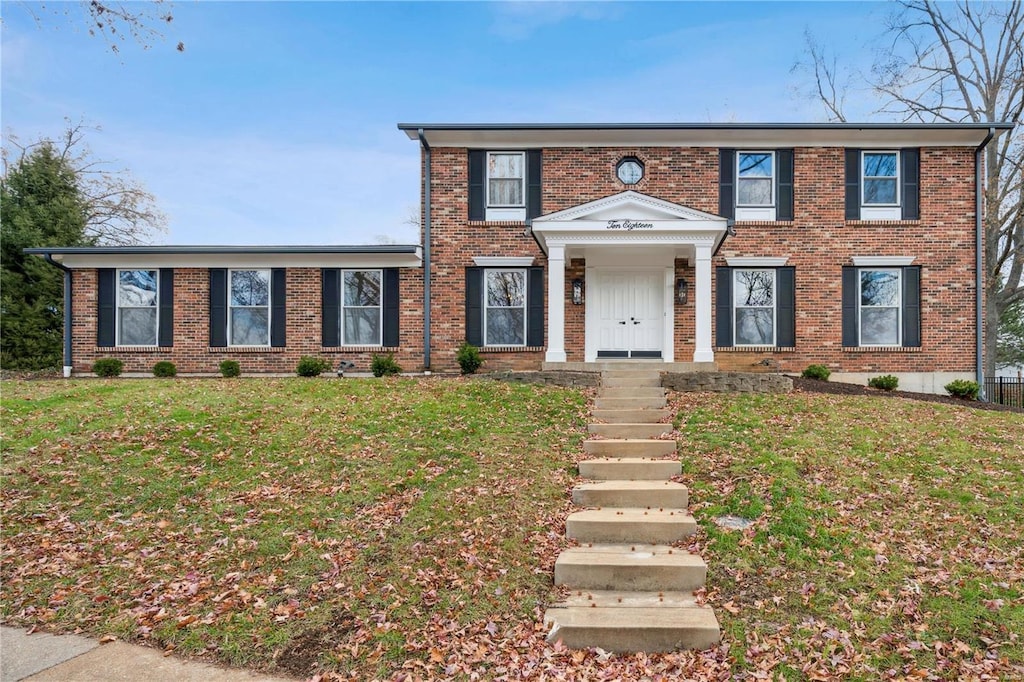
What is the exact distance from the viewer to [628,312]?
13383 millimetres

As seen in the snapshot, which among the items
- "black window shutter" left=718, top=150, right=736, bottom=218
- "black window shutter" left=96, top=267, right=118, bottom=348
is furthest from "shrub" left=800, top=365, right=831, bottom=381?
"black window shutter" left=96, top=267, right=118, bottom=348

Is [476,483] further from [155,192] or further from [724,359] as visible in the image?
[155,192]

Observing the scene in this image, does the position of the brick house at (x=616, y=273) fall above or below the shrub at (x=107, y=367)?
above

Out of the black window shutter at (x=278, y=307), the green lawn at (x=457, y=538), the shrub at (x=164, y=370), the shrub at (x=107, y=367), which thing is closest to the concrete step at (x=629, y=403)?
the green lawn at (x=457, y=538)

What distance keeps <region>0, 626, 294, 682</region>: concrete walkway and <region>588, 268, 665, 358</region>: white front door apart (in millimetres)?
10396

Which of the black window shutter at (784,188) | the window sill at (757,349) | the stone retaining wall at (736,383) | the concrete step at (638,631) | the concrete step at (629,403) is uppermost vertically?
the black window shutter at (784,188)

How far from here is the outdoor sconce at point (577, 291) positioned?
13242 mm

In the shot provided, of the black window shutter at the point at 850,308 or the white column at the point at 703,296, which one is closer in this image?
the white column at the point at 703,296

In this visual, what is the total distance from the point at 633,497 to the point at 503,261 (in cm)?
835

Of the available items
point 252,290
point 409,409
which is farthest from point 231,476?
point 252,290

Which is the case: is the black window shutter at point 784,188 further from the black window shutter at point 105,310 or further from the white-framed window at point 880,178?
the black window shutter at point 105,310

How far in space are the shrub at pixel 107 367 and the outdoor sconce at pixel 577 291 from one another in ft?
34.1

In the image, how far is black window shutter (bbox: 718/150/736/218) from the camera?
1355 centimetres

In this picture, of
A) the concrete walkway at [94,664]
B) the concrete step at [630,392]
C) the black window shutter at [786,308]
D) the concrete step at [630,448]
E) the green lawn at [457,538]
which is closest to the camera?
the concrete walkway at [94,664]
